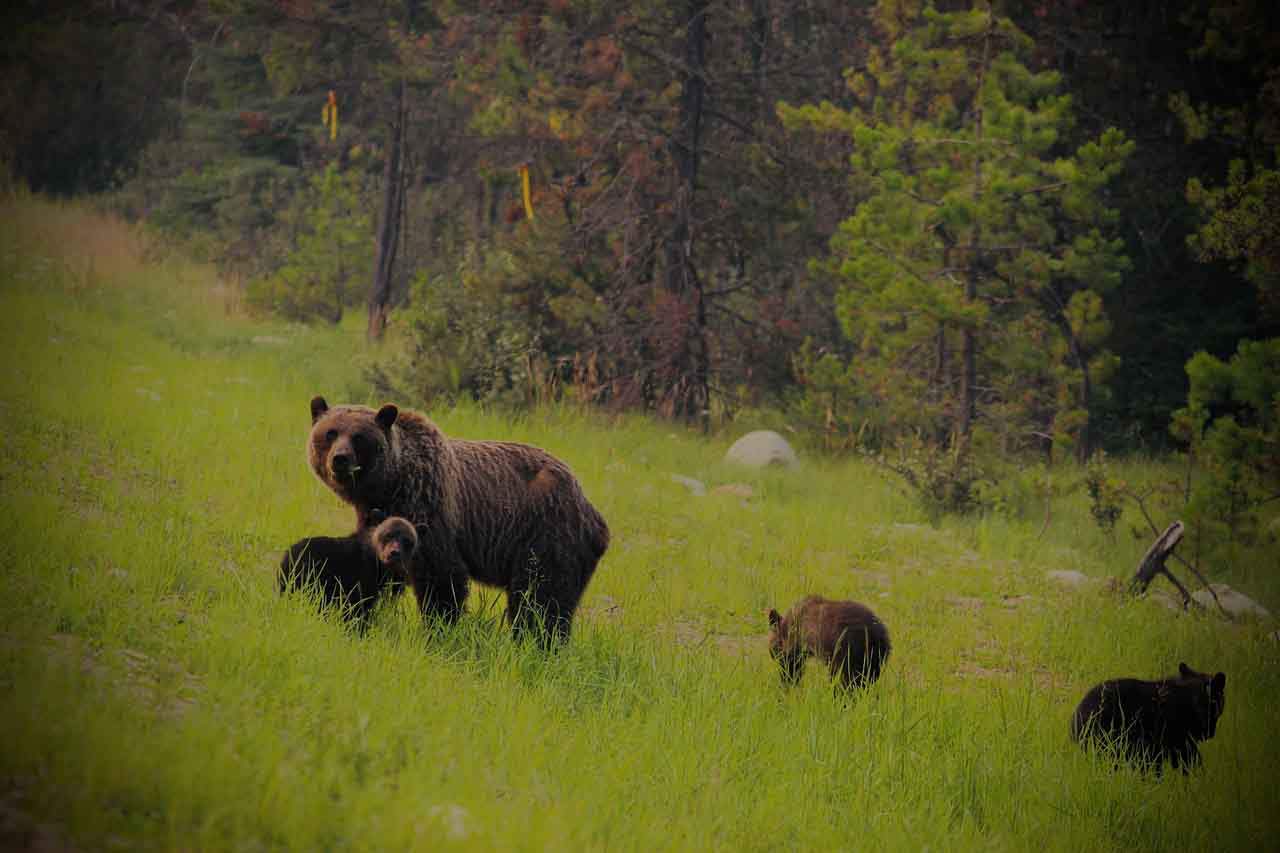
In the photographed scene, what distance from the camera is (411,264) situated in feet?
83.7

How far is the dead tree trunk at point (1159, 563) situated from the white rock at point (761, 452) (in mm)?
4758

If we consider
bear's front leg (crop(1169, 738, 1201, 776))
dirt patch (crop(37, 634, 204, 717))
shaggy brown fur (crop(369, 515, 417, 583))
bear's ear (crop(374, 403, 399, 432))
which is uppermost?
bear's ear (crop(374, 403, 399, 432))

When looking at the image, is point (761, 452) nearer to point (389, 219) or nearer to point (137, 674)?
point (389, 219)

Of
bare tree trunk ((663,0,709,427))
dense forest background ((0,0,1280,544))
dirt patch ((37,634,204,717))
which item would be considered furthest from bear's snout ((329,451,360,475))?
bare tree trunk ((663,0,709,427))

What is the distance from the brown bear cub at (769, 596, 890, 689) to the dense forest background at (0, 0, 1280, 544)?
6.09 m

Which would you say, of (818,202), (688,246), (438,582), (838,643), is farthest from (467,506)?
(818,202)

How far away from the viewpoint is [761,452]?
1371 centimetres

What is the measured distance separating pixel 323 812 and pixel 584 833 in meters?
0.92

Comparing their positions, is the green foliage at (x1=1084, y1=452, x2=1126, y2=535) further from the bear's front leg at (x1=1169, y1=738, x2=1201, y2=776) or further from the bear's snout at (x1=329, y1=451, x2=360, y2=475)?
the bear's snout at (x1=329, y1=451, x2=360, y2=475)

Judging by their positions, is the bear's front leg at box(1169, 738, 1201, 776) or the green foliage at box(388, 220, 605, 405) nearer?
the bear's front leg at box(1169, 738, 1201, 776)

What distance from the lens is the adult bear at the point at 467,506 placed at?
5809 millimetres

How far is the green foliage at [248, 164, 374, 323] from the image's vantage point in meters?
20.9

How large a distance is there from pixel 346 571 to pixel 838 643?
9.30 ft

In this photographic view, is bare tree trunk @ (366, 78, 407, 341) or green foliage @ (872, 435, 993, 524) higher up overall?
bare tree trunk @ (366, 78, 407, 341)
